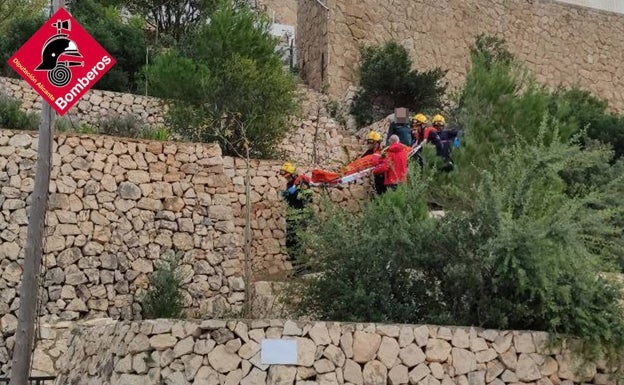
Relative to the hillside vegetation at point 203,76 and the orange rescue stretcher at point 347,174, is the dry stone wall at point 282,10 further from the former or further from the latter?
the orange rescue stretcher at point 347,174

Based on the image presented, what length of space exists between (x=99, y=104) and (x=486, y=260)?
1050cm

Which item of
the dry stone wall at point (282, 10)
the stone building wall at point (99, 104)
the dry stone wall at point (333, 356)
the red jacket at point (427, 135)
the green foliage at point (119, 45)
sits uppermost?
the dry stone wall at point (282, 10)

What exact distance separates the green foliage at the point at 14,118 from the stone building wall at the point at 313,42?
8.06 metres

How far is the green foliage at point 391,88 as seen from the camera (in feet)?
69.2

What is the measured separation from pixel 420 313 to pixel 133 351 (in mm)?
3183

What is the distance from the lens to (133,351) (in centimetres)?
931

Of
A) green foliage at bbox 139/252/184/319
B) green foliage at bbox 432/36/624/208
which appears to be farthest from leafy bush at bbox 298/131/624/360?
green foliage at bbox 139/252/184/319

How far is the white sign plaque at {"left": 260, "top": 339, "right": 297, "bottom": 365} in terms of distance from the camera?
29.9ft

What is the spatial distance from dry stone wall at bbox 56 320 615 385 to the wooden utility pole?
2.61ft

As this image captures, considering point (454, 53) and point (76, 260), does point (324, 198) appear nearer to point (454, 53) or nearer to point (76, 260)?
point (76, 260)

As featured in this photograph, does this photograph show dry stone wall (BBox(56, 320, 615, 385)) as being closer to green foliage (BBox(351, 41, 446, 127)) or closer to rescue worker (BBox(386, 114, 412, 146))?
rescue worker (BBox(386, 114, 412, 146))

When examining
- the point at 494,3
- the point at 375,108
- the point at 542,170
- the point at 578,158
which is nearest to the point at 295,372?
the point at 542,170

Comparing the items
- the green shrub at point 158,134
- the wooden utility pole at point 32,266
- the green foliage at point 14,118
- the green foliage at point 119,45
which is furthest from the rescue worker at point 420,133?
the green foliage at point 119,45

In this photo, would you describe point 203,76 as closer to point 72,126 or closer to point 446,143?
point 72,126
